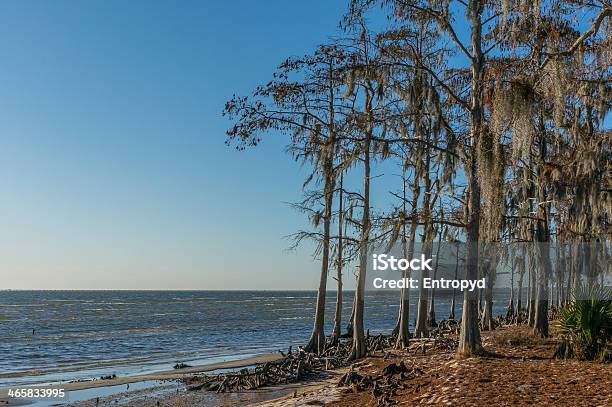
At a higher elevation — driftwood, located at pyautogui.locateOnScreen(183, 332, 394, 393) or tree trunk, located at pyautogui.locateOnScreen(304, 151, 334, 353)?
tree trunk, located at pyautogui.locateOnScreen(304, 151, 334, 353)

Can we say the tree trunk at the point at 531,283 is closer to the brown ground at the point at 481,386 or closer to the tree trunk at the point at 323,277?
the brown ground at the point at 481,386

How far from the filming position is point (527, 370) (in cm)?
1107

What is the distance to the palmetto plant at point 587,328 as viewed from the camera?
1201 centimetres

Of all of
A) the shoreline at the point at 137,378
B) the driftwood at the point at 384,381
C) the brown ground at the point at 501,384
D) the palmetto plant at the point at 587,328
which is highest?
the palmetto plant at the point at 587,328

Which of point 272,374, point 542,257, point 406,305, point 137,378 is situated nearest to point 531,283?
point 406,305

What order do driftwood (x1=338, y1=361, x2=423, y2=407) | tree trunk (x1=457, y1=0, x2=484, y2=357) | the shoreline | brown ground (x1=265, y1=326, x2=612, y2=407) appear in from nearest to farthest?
brown ground (x1=265, y1=326, x2=612, y2=407)
driftwood (x1=338, y1=361, x2=423, y2=407)
tree trunk (x1=457, y1=0, x2=484, y2=357)
the shoreline

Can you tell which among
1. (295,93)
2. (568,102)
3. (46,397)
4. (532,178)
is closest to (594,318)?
(532,178)

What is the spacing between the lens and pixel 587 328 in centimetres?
1219

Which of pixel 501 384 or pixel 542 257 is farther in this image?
pixel 542 257

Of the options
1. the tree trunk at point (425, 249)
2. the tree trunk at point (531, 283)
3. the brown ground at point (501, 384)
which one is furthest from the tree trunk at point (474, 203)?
the tree trunk at point (531, 283)

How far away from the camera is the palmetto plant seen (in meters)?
12.0

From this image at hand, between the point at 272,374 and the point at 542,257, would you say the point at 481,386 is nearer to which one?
the point at 542,257

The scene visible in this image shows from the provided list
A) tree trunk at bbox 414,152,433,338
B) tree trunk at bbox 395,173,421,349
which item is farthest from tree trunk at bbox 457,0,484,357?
tree trunk at bbox 395,173,421,349

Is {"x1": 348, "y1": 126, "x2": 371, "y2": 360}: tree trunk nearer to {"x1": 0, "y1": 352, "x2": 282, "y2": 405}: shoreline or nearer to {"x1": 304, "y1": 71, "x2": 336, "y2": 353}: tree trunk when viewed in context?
{"x1": 304, "y1": 71, "x2": 336, "y2": 353}: tree trunk
